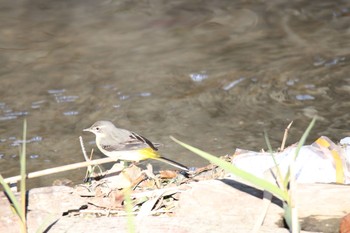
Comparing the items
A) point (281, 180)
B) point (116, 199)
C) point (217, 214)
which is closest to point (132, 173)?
point (116, 199)

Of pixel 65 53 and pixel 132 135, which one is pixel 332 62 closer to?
pixel 65 53

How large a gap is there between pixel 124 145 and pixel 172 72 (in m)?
4.31

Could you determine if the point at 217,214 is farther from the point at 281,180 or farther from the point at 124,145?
the point at 124,145

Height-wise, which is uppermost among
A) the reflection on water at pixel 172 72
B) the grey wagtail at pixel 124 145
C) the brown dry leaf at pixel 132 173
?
the brown dry leaf at pixel 132 173

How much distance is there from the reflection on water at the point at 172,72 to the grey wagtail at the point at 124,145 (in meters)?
1.39

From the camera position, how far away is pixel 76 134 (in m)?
8.13

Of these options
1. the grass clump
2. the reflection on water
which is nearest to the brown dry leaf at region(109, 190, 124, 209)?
the grass clump

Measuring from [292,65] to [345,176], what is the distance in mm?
5028

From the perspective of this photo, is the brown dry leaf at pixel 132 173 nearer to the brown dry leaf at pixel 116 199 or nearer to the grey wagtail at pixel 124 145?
the brown dry leaf at pixel 116 199

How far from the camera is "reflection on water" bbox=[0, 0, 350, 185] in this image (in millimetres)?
8133

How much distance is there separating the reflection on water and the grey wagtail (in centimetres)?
139

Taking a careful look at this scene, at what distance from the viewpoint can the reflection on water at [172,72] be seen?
8.13 metres

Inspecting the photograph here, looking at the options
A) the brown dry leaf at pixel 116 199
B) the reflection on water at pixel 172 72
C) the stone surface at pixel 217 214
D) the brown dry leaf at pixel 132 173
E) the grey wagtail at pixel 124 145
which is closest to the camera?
the stone surface at pixel 217 214

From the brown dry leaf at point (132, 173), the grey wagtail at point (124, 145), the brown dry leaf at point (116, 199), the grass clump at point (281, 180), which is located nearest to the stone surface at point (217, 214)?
the brown dry leaf at point (116, 199)
